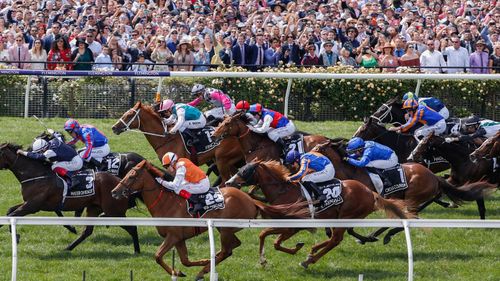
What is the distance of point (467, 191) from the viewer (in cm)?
1395

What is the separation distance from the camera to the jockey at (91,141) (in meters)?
14.1

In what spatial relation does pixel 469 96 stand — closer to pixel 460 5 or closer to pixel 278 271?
pixel 460 5

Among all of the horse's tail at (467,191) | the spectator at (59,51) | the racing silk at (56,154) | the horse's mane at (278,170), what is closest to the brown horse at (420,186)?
the horse's tail at (467,191)

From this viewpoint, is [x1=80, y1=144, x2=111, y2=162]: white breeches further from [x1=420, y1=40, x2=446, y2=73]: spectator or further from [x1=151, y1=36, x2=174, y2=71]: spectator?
[x1=420, y1=40, x2=446, y2=73]: spectator

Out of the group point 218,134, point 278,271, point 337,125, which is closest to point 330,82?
point 337,125

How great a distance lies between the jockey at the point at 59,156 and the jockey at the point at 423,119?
4.41 metres

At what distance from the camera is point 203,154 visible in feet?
50.2

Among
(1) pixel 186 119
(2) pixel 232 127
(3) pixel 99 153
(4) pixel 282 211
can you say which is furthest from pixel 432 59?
(4) pixel 282 211

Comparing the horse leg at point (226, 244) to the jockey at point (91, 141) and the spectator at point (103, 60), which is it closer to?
the jockey at point (91, 141)

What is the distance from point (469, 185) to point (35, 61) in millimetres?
7825

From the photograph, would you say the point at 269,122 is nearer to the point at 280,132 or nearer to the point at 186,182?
the point at 280,132

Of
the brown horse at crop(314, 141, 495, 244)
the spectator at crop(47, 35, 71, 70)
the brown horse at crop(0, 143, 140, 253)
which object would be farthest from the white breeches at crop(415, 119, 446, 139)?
the spectator at crop(47, 35, 71, 70)

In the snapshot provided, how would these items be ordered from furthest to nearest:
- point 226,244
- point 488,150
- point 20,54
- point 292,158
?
point 20,54 → point 488,150 → point 292,158 → point 226,244

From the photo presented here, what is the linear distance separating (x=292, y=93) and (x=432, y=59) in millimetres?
2875
